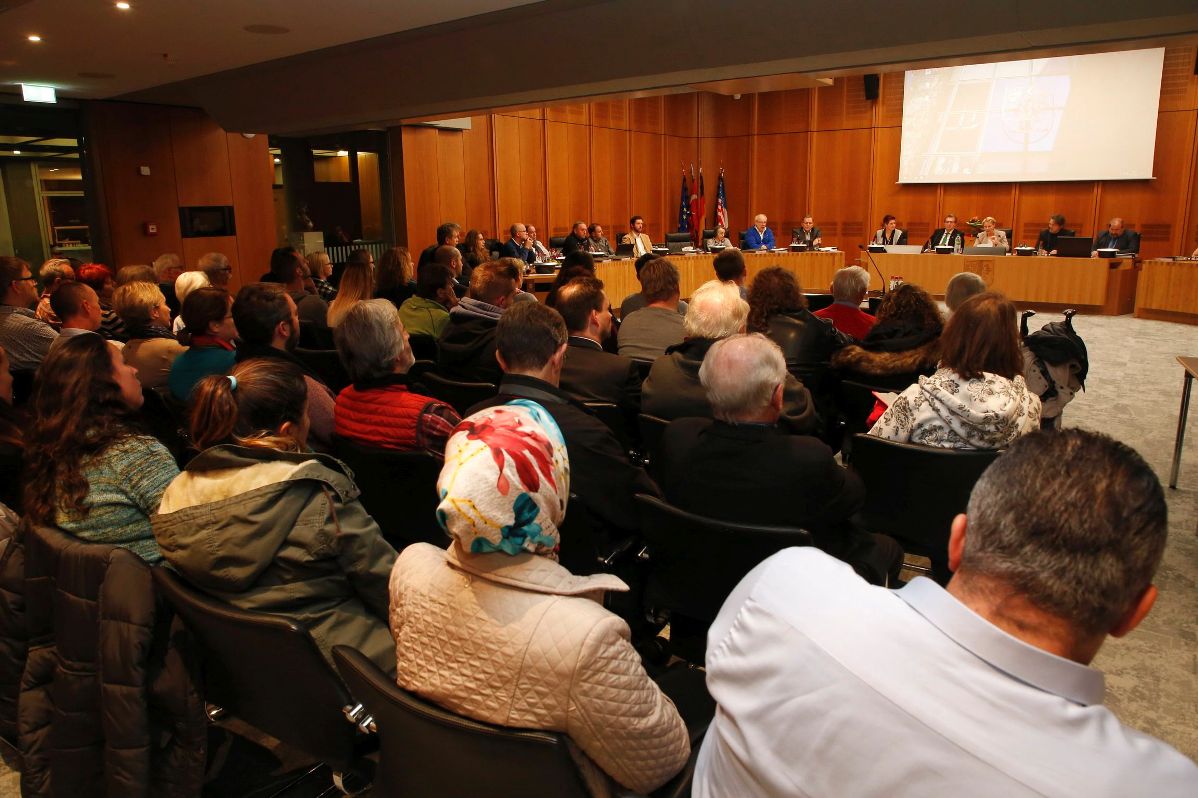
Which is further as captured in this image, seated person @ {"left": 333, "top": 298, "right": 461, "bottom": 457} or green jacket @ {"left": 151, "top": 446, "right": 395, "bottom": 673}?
seated person @ {"left": 333, "top": 298, "right": 461, "bottom": 457}

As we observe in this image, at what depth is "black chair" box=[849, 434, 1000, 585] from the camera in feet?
8.41

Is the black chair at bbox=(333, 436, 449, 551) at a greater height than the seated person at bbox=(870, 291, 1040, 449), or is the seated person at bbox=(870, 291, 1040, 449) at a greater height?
the seated person at bbox=(870, 291, 1040, 449)

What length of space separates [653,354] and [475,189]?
29.9ft

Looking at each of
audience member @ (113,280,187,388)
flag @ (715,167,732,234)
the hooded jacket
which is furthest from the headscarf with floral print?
flag @ (715,167,732,234)

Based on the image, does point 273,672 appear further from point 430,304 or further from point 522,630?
point 430,304

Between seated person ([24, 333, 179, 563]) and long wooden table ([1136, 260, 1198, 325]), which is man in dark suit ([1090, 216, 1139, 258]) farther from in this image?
seated person ([24, 333, 179, 563])

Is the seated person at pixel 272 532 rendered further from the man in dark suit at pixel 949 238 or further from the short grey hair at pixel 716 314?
the man in dark suit at pixel 949 238

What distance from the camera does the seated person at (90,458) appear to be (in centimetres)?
191

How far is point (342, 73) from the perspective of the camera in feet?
25.7

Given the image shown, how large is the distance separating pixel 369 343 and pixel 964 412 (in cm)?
201

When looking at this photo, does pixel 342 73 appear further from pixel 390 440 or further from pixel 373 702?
pixel 373 702

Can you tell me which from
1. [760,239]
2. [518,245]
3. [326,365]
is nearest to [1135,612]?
[326,365]

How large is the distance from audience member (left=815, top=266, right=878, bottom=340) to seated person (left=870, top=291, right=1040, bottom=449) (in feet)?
6.07

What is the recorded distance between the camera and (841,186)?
15.0 meters
